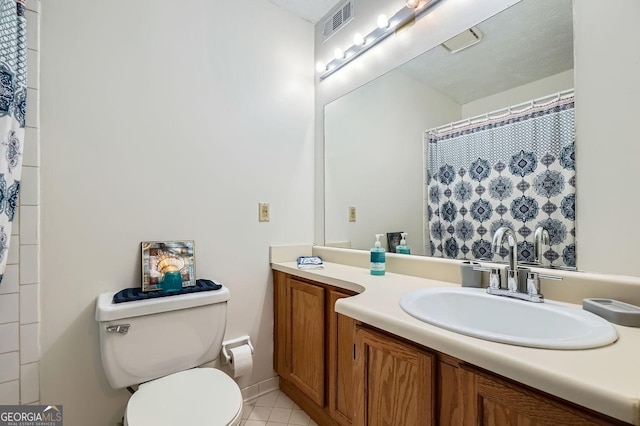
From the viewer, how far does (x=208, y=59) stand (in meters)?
1.59

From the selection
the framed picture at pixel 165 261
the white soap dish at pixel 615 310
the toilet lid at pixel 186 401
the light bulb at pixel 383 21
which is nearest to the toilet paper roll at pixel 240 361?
the toilet lid at pixel 186 401

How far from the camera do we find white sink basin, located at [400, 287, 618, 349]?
62 cm

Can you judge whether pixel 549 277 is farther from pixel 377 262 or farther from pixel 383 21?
pixel 383 21

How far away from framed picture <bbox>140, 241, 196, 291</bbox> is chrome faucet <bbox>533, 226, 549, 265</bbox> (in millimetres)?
1478

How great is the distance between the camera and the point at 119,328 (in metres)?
1.11

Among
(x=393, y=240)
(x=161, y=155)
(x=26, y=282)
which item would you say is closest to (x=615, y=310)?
(x=393, y=240)

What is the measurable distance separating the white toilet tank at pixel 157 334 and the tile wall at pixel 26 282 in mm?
244

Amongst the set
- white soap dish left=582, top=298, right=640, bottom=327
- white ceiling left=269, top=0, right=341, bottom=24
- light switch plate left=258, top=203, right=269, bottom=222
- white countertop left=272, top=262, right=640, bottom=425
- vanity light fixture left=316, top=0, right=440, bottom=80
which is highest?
white ceiling left=269, top=0, right=341, bottom=24

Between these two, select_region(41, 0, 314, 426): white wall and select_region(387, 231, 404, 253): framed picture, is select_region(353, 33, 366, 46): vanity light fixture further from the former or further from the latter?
select_region(387, 231, 404, 253): framed picture

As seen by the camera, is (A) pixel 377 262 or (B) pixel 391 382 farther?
(A) pixel 377 262

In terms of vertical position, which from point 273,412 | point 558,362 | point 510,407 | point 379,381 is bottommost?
point 273,412

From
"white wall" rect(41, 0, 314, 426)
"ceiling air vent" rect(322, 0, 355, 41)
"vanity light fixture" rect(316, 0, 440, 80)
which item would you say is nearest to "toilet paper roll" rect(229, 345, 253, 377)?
"white wall" rect(41, 0, 314, 426)

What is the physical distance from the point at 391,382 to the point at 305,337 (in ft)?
2.46

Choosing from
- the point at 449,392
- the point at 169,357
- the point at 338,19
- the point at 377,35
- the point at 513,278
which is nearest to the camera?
the point at 449,392
